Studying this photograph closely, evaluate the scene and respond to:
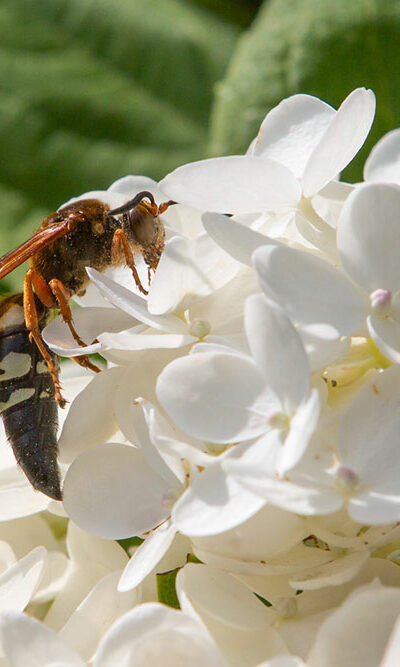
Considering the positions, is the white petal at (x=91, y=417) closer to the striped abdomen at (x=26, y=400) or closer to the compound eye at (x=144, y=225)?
the striped abdomen at (x=26, y=400)

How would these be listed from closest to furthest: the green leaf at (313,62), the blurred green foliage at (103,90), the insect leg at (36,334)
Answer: the insect leg at (36,334) → the green leaf at (313,62) → the blurred green foliage at (103,90)

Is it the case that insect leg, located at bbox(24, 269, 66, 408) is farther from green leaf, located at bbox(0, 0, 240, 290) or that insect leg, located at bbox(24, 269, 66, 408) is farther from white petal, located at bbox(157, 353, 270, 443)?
green leaf, located at bbox(0, 0, 240, 290)

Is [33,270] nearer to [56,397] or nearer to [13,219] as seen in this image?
[56,397]

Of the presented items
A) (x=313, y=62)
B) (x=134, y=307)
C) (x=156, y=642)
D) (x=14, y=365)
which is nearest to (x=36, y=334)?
(x=14, y=365)

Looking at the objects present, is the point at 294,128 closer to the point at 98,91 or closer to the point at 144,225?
the point at 144,225

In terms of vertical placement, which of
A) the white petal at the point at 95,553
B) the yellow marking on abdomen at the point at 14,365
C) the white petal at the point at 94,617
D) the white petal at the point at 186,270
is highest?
the white petal at the point at 186,270

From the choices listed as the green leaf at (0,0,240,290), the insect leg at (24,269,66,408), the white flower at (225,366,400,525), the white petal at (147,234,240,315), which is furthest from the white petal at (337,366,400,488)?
the green leaf at (0,0,240,290)

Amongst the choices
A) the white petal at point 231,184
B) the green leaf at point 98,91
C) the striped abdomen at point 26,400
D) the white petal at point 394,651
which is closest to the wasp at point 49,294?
the striped abdomen at point 26,400
